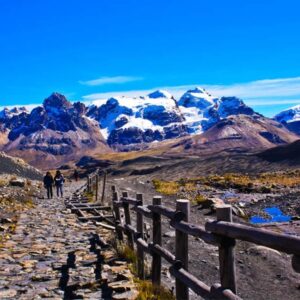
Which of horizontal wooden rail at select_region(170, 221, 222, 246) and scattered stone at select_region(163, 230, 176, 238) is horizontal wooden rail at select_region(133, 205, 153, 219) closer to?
horizontal wooden rail at select_region(170, 221, 222, 246)

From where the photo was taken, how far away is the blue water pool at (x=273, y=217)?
28.1 metres

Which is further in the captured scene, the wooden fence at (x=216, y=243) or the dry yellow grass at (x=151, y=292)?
the dry yellow grass at (x=151, y=292)

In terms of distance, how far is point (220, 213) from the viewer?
7.50 metres

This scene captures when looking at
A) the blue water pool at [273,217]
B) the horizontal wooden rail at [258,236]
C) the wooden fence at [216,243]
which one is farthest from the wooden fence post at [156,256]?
the blue water pool at [273,217]

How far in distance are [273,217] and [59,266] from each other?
19.3 metres

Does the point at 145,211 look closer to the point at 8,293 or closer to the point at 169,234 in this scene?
the point at 8,293

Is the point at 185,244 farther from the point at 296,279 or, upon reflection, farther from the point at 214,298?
the point at 296,279

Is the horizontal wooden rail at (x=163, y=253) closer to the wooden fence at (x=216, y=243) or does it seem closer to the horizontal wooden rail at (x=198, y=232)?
the wooden fence at (x=216, y=243)

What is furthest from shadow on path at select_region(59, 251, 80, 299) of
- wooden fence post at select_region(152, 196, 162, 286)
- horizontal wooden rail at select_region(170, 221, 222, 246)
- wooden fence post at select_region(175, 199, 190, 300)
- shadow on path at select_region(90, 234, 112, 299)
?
horizontal wooden rail at select_region(170, 221, 222, 246)

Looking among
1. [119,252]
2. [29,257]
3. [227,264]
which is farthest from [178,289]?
[29,257]

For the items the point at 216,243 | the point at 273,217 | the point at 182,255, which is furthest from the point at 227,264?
the point at 273,217

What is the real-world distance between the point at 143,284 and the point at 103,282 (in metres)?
1.13

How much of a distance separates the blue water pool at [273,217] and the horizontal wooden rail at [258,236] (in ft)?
66.4

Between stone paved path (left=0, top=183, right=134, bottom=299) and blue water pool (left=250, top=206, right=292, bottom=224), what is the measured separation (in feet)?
36.8
